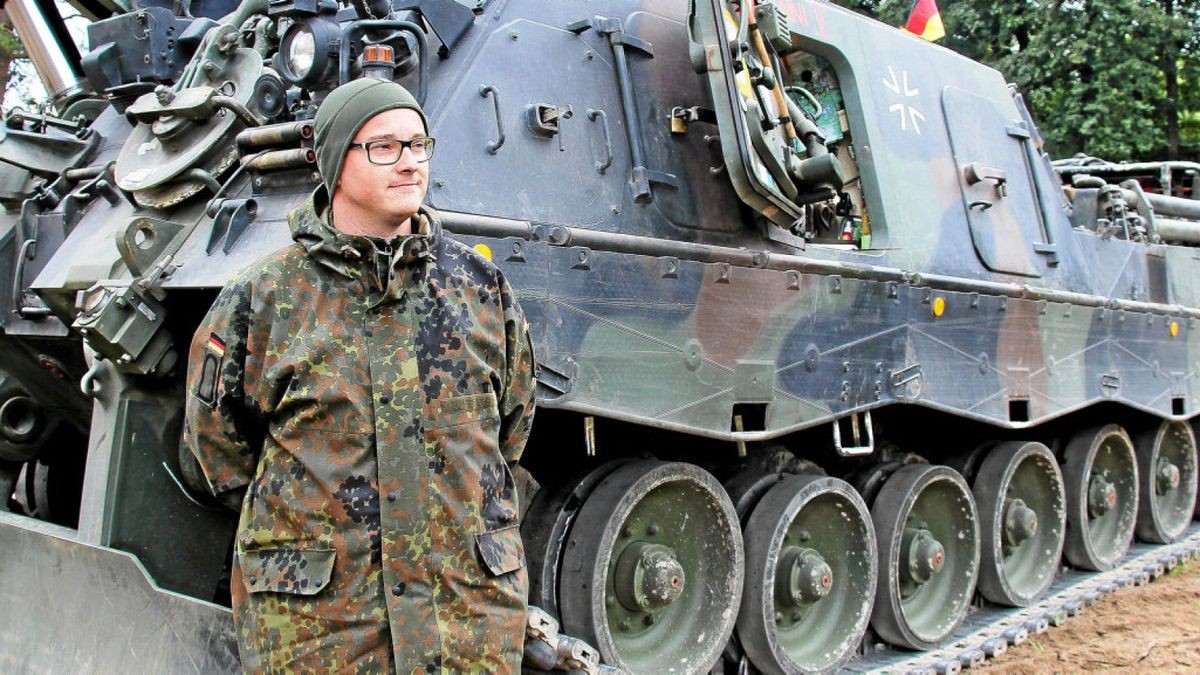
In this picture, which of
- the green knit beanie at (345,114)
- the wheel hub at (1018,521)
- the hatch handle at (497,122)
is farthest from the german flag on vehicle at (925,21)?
the green knit beanie at (345,114)

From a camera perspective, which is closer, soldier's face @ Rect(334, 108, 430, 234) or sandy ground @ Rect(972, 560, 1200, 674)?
soldier's face @ Rect(334, 108, 430, 234)

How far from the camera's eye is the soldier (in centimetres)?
252

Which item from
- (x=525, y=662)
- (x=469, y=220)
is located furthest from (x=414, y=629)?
(x=469, y=220)

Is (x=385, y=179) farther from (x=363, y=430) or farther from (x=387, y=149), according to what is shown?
(x=363, y=430)

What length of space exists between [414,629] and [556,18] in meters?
2.51

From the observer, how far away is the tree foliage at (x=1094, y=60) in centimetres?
1872

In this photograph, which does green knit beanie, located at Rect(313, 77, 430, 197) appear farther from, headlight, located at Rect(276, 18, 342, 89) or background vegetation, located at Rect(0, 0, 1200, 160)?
background vegetation, located at Rect(0, 0, 1200, 160)

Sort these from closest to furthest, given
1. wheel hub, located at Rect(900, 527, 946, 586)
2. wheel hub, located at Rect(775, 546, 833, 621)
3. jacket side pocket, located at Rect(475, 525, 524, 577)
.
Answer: jacket side pocket, located at Rect(475, 525, 524, 577), wheel hub, located at Rect(775, 546, 833, 621), wheel hub, located at Rect(900, 527, 946, 586)

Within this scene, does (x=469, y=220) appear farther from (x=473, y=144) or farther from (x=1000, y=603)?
(x=1000, y=603)

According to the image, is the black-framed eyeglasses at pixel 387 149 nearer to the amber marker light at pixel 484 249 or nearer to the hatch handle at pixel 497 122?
the amber marker light at pixel 484 249

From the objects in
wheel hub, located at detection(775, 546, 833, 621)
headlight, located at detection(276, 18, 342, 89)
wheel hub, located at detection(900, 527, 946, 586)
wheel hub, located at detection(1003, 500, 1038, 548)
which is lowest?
wheel hub, located at detection(1003, 500, 1038, 548)

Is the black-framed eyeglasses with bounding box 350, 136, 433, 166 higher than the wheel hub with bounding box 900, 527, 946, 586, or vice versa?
the black-framed eyeglasses with bounding box 350, 136, 433, 166

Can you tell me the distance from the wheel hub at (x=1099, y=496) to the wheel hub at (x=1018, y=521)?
0.97 metres

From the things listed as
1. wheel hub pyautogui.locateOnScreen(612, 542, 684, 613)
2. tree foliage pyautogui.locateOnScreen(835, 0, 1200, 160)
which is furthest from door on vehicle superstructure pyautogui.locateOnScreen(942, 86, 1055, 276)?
tree foliage pyautogui.locateOnScreen(835, 0, 1200, 160)
